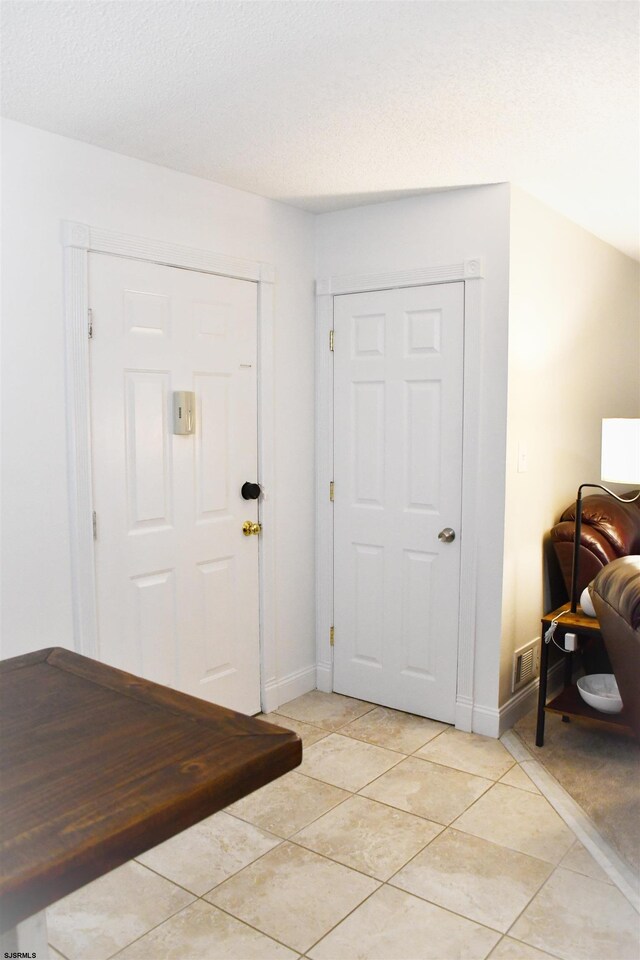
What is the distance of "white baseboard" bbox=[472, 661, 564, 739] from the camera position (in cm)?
337

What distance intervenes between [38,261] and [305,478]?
1687 millimetres

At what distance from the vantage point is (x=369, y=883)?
2338mm

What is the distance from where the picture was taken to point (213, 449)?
331 cm

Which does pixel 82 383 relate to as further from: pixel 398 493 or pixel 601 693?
pixel 601 693

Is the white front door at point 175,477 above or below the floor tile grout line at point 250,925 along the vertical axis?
above

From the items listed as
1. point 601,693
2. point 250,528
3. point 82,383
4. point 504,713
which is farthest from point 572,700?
point 82,383

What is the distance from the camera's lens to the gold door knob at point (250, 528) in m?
3.47

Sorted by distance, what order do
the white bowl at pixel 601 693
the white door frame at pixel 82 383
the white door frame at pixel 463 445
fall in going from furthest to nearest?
1. the white door frame at pixel 463 445
2. the white bowl at pixel 601 693
3. the white door frame at pixel 82 383

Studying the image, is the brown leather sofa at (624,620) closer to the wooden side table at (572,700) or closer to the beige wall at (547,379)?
the wooden side table at (572,700)

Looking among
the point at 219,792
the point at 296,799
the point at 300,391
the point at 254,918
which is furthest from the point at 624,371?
the point at 219,792

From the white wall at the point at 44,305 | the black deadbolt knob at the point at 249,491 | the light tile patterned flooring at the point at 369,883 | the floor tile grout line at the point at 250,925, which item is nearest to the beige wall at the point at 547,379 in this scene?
the light tile patterned flooring at the point at 369,883

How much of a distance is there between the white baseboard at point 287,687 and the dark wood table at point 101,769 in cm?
212

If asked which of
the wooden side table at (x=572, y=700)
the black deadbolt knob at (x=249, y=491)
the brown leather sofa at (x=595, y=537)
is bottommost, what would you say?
the wooden side table at (x=572, y=700)

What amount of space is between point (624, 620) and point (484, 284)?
1660 millimetres
